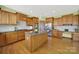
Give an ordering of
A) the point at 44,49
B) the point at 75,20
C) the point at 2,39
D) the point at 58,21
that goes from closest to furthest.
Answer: the point at 44,49 < the point at 2,39 < the point at 75,20 < the point at 58,21

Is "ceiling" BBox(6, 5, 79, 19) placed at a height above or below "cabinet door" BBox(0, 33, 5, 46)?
above

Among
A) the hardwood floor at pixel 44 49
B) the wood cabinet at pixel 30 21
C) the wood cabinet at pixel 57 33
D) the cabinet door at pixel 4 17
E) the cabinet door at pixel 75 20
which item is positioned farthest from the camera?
the wood cabinet at pixel 30 21

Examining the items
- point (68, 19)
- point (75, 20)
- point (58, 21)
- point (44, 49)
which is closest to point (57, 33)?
point (58, 21)

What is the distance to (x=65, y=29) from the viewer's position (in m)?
7.52

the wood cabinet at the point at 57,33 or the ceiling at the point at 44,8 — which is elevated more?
the ceiling at the point at 44,8

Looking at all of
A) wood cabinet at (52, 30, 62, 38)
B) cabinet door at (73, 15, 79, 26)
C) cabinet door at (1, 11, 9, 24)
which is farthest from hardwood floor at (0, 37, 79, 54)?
wood cabinet at (52, 30, 62, 38)

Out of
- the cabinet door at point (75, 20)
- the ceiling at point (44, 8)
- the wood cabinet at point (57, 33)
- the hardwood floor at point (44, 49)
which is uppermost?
the ceiling at point (44, 8)

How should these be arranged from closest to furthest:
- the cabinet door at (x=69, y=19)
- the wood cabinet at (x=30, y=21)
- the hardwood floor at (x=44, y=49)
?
the hardwood floor at (x=44, y=49)
the cabinet door at (x=69, y=19)
the wood cabinet at (x=30, y=21)

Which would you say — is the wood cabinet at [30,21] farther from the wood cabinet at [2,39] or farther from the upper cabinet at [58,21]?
the wood cabinet at [2,39]

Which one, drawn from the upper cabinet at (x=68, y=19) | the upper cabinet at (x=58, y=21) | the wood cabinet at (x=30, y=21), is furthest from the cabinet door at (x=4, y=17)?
the upper cabinet at (x=58, y=21)

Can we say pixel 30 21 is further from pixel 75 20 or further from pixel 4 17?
pixel 4 17

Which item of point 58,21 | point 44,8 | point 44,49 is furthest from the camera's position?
point 58,21

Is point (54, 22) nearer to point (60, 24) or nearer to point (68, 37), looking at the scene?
point (60, 24)

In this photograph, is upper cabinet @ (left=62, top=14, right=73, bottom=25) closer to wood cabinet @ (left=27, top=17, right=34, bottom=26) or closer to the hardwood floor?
wood cabinet @ (left=27, top=17, right=34, bottom=26)
